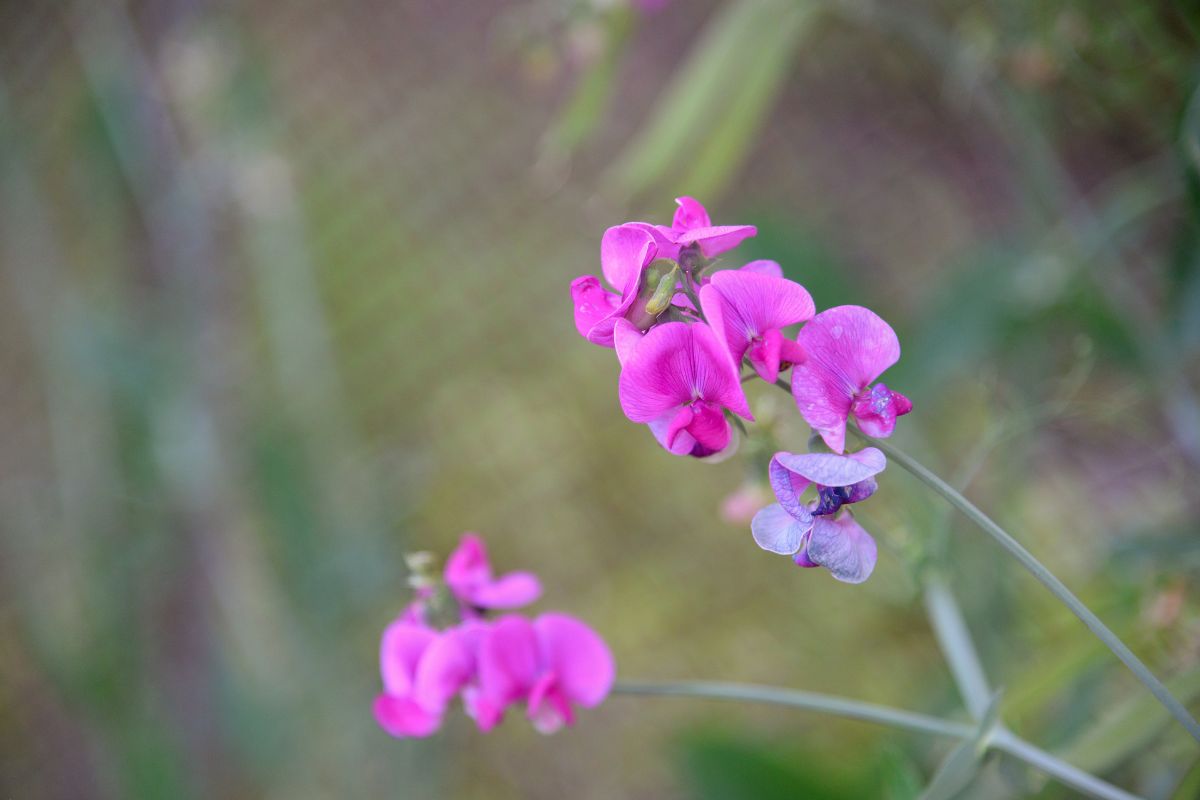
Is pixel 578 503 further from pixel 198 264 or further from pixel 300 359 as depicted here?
pixel 198 264

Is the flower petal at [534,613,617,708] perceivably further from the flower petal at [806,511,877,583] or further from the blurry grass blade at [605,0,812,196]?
the blurry grass blade at [605,0,812,196]

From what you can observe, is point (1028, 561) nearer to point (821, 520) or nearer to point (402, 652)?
point (821, 520)

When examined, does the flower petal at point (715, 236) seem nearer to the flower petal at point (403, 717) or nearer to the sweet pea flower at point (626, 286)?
the sweet pea flower at point (626, 286)

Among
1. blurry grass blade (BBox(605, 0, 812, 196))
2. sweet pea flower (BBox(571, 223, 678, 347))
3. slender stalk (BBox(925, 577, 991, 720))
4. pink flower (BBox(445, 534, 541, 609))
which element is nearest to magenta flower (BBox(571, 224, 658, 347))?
sweet pea flower (BBox(571, 223, 678, 347))

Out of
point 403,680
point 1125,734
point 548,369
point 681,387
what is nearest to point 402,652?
point 403,680

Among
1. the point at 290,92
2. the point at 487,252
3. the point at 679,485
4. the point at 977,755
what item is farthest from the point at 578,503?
the point at 977,755

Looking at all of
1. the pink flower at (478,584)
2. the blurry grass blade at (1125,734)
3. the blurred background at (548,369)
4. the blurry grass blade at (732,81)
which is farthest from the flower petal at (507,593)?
the blurry grass blade at (732,81)

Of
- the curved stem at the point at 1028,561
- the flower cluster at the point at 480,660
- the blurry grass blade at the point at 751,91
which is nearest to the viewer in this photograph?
the curved stem at the point at 1028,561
